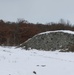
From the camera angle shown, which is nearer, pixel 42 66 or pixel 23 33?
pixel 42 66

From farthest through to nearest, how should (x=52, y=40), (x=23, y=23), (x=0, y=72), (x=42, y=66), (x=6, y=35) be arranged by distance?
(x=23, y=23) < (x=6, y=35) < (x=52, y=40) < (x=42, y=66) < (x=0, y=72)

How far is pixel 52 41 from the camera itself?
3553 centimetres

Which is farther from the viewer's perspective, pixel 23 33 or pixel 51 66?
pixel 23 33

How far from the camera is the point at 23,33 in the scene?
4766 centimetres

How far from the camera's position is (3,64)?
13.5m

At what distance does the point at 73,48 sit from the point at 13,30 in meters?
20.9

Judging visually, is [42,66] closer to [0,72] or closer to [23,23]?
[0,72]

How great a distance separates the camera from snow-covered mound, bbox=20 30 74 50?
1336 inches

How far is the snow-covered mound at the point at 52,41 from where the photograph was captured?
111ft

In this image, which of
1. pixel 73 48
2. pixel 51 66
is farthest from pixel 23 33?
pixel 51 66

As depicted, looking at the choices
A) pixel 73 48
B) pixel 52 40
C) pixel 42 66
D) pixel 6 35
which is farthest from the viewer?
pixel 6 35

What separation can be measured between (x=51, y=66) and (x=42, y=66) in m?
0.44

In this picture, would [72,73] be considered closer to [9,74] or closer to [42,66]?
[42,66]

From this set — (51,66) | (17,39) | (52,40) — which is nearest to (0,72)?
(51,66)
